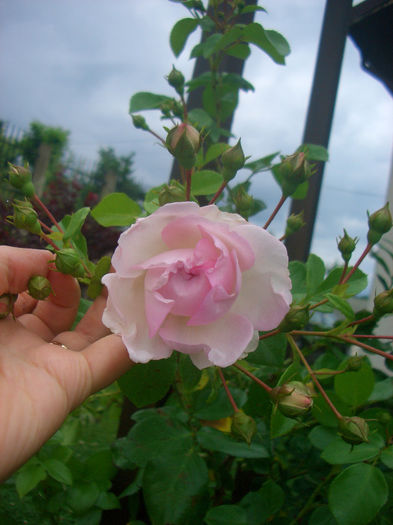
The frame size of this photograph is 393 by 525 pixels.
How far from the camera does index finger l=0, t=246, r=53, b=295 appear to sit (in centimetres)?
57

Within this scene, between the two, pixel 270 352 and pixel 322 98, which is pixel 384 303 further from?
pixel 322 98

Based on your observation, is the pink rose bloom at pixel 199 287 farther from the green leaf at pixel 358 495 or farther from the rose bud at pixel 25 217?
the green leaf at pixel 358 495

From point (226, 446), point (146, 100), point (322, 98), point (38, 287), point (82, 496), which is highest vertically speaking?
point (322, 98)

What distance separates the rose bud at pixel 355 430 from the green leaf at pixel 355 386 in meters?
0.14

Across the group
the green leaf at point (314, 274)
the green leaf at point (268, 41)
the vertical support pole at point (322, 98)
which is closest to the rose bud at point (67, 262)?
the green leaf at point (314, 274)

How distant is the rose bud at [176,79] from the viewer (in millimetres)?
889

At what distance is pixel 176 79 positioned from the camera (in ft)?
2.92

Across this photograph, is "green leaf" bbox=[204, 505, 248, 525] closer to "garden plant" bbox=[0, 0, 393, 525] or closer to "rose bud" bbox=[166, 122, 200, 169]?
Answer: "garden plant" bbox=[0, 0, 393, 525]

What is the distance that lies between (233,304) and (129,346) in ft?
0.38

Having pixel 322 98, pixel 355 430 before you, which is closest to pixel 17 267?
pixel 355 430

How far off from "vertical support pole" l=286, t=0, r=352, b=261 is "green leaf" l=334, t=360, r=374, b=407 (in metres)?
0.80

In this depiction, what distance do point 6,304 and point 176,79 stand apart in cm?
55

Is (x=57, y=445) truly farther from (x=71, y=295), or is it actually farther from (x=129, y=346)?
(x=129, y=346)

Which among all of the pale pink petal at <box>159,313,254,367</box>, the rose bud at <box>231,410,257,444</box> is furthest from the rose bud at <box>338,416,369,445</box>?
the pale pink petal at <box>159,313,254,367</box>
